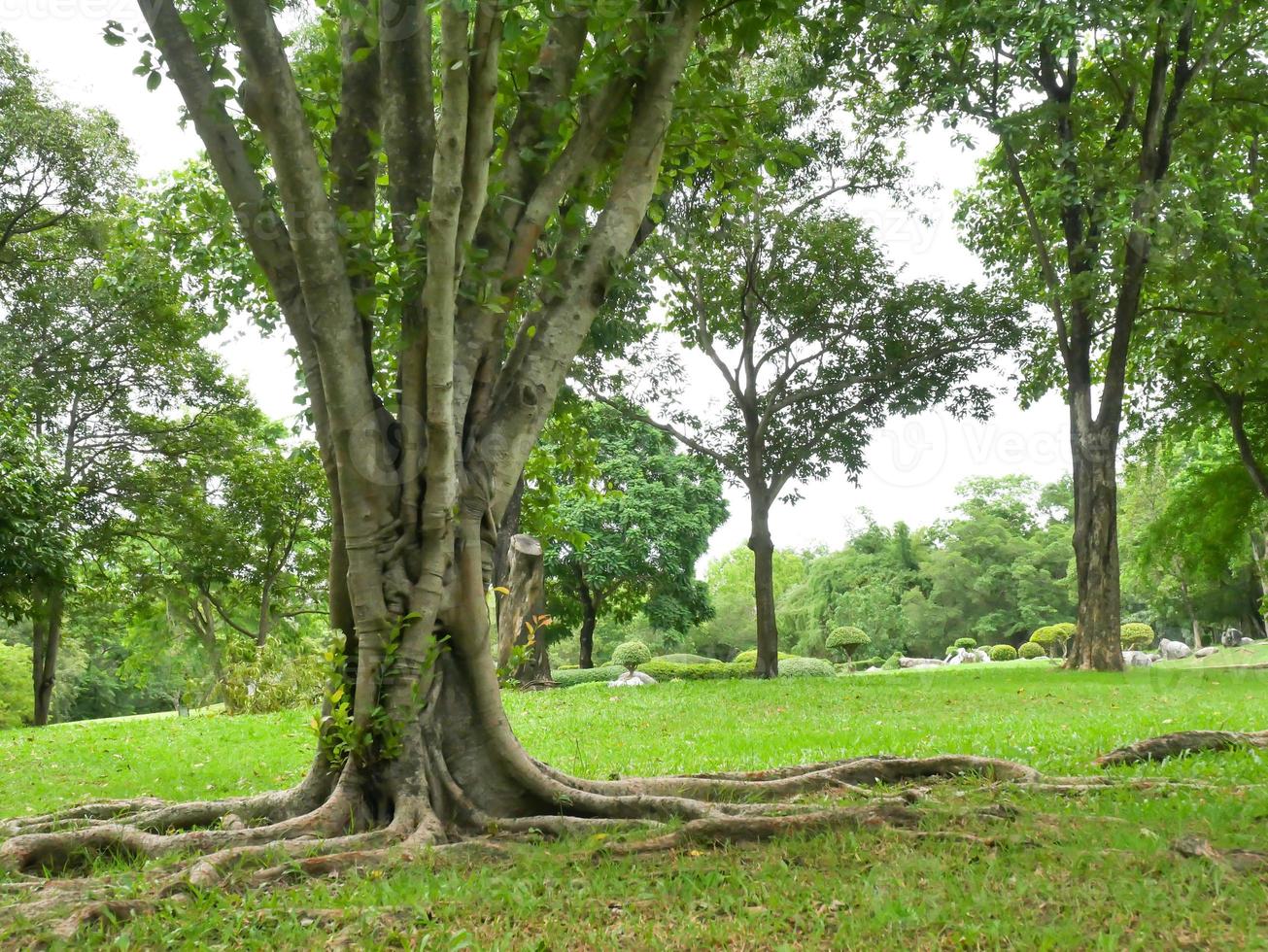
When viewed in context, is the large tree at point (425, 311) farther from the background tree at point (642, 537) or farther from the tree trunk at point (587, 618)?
the tree trunk at point (587, 618)

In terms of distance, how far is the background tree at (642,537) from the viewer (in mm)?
27891

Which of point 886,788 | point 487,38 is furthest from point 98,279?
point 886,788

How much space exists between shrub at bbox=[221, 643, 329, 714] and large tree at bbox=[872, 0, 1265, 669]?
13043mm

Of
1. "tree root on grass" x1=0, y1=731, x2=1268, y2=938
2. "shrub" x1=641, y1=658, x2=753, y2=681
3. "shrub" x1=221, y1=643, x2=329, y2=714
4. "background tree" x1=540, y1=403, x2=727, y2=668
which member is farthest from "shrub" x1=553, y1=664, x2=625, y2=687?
"tree root on grass" x1=0, y1=731, x2=1268, y2=938

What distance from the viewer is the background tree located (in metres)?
27.9

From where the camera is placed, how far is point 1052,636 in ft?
116

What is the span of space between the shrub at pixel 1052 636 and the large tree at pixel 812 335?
19847 mm

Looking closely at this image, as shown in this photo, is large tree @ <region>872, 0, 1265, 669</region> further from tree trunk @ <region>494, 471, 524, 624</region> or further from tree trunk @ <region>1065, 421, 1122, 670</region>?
tree trunk @ <region>494, 471, 524, 624</region>

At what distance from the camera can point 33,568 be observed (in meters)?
14.0

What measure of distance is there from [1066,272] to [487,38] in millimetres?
15270

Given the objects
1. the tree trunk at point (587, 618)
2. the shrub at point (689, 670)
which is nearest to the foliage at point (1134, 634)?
the shrub at point (689, 670)

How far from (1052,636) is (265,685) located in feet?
98.3

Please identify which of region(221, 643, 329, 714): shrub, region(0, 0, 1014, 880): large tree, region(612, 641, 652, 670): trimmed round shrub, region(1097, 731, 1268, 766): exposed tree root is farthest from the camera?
region(612, 641, 652, 670): trimmed round shrub

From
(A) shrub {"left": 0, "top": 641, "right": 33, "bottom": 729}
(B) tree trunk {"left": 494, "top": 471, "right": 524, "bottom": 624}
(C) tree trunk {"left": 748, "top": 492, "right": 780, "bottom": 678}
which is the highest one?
(B) tree trunk {"left": 494, "top": 471, "right": 524, "bottom": 624}
